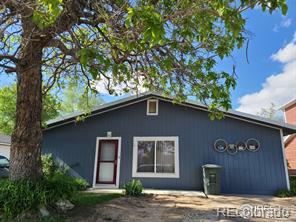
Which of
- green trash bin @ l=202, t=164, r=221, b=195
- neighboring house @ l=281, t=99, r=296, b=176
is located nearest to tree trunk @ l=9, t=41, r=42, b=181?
green trash bin @ l=202, t=164, r=221, b=195

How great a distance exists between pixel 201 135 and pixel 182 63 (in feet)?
16.3

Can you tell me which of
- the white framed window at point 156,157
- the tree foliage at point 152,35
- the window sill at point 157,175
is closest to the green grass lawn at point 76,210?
the window sill at point 157,175

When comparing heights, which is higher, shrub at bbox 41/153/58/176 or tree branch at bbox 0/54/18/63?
tree branch at bbox 0/54/18/63

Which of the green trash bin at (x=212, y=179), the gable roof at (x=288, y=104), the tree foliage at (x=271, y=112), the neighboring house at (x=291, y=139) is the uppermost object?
the tree foliage at (x=271, y=112)

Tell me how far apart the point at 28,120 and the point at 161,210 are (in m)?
3.63

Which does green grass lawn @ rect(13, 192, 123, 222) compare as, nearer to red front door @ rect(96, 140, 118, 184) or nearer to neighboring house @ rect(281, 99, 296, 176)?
red front door @ rect(96, 140, 118, 184)

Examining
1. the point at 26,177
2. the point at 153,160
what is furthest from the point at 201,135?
the point at 26,177

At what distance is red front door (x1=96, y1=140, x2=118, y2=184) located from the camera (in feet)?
31.1

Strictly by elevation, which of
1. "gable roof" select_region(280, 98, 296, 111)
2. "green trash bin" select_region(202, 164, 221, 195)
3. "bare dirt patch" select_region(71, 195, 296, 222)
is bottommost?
"bare dirt patch" select_region(71, 195, 296, 222)

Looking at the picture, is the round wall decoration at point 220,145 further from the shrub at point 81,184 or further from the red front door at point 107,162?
the shrub at point 81,184

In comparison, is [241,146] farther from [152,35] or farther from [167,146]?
[152,35]

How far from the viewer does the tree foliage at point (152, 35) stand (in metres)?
2.47

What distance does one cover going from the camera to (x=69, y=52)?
431 cm

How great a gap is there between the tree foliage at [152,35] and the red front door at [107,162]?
4.24 metres
